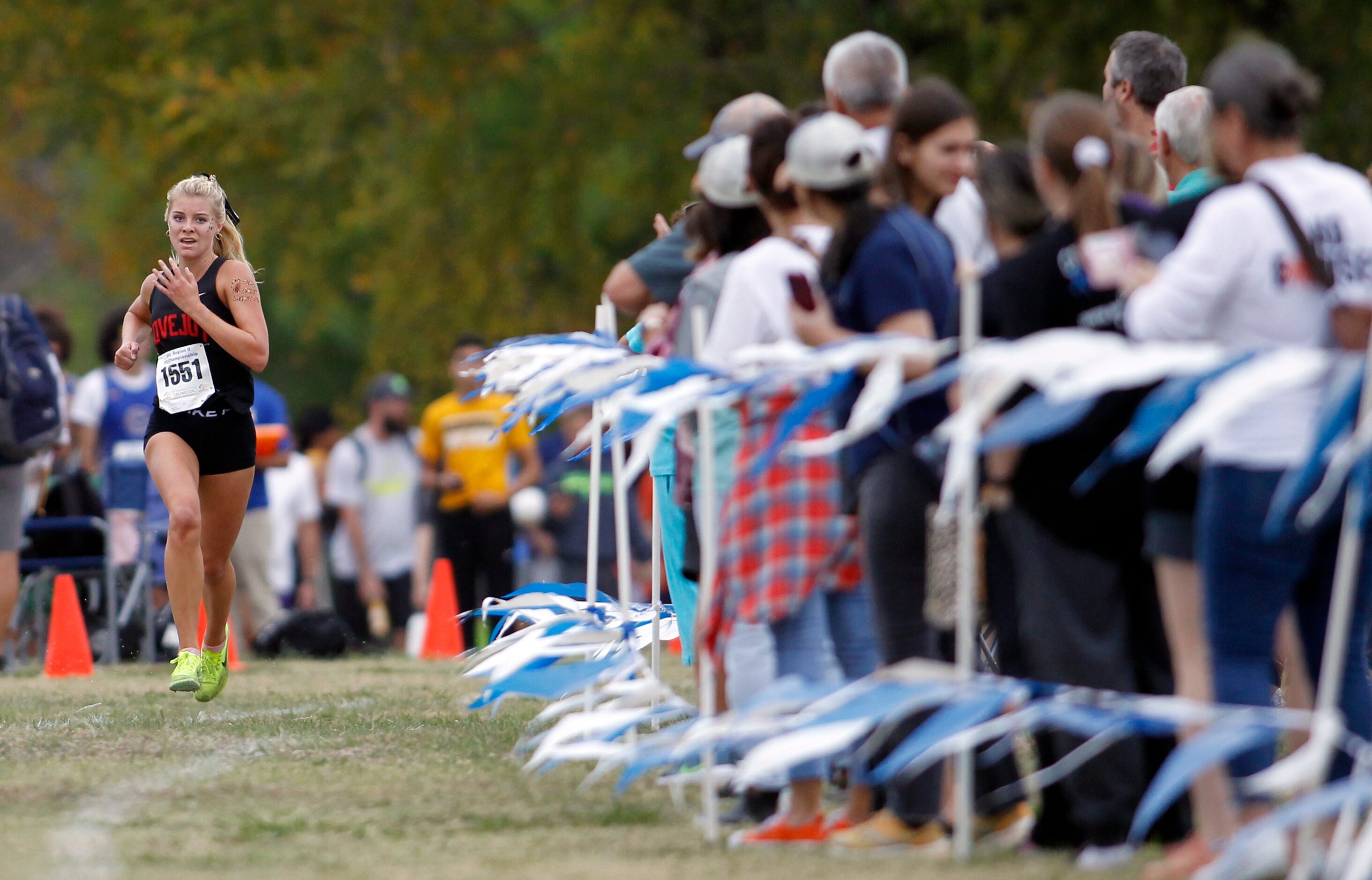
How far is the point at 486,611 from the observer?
7.46 meters

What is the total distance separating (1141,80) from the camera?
722 centimetres

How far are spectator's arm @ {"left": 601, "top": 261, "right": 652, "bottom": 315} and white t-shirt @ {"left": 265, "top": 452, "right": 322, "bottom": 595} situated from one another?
8159 mm

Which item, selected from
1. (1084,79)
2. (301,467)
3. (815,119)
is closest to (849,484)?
(815,119)

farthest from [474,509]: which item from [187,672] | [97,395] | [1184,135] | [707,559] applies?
[707,559]

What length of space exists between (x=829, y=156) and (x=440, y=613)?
8058 millimetres

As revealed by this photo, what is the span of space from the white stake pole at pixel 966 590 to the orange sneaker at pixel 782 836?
44cm

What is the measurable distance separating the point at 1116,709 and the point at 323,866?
1861mm

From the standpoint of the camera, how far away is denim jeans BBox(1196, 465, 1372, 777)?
4355 millimetres


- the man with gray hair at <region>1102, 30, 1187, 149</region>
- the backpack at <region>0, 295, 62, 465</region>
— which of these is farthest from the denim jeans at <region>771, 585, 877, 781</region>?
the backpack at <region>0, 295, 62, 465</region>

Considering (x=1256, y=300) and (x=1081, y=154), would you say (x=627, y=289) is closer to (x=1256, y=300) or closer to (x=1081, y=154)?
(x=1081, y=154)

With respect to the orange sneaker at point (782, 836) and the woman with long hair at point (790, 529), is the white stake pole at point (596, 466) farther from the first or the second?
the orange sneaker at point (782, 836)

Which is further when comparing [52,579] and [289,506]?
[289,506]

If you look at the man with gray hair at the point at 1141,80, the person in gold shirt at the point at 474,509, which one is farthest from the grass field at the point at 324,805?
the person in gold shirt at the point at 474,509

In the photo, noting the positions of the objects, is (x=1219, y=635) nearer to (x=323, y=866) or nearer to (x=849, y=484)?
(x=849, y=484)
